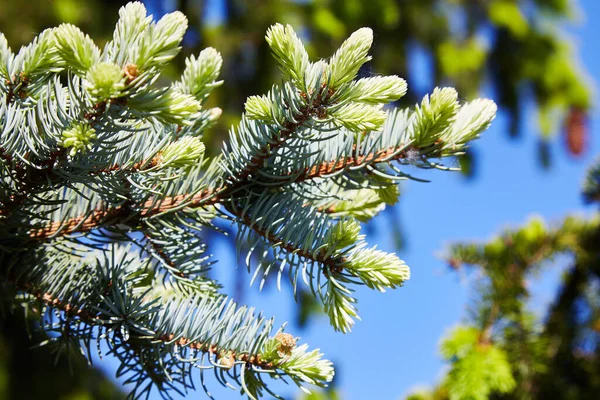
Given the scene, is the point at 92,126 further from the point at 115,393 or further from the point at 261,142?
the point at 115,393

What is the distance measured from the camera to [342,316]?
1.72 ft

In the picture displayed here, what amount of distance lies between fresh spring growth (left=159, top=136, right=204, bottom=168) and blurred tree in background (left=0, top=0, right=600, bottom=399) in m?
0.17

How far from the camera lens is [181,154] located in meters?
0.48

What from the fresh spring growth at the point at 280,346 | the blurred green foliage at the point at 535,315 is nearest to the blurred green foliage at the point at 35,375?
the blurred green foliage at the point at 535,315

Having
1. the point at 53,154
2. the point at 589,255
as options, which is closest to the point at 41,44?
the point at 53,154

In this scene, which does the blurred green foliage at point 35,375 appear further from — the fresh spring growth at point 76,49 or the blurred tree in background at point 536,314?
the fresh spring growth at point 76,49

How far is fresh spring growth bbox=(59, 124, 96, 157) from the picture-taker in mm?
417

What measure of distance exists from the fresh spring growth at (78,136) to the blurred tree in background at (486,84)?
16 centimetres

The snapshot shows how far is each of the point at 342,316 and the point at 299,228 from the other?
0.09m

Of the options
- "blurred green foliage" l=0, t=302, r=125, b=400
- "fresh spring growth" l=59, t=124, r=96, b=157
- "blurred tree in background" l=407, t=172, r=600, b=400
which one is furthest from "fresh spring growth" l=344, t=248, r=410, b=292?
"blurred green foliage" l=0, t=302, r=125, b=400

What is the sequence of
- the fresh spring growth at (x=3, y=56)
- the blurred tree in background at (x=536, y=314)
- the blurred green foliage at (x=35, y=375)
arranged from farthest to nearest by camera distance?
the blurred green foliage at (x=35, y=375) → the blurred tree in background at (x=536, y=314) → the fresh spring growth at (x=3, y=56)

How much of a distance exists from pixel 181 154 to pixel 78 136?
0.09 meters

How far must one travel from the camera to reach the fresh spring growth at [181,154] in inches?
19.0

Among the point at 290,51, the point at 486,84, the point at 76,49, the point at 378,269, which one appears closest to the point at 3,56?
the point at 76,49
